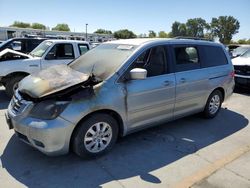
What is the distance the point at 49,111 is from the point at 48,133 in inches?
11.2

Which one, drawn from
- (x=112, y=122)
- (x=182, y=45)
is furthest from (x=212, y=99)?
(x=112, y=122)

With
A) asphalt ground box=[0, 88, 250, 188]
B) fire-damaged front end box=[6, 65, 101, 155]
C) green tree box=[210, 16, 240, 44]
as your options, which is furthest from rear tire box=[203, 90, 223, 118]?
green tree box=[210, 16, 240, 44]

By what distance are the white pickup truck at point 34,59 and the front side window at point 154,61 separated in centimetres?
416

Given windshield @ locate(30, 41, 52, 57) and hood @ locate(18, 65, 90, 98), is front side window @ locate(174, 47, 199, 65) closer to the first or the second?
hood @ locate(18, 65, 90, 98)

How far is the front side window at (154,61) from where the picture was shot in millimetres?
4418

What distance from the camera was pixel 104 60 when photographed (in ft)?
14.5

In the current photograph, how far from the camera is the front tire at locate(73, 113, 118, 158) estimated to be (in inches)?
143

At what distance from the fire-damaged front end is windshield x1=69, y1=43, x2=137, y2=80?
1.22ft

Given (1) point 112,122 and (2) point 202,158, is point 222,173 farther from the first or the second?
(1) point 112,122

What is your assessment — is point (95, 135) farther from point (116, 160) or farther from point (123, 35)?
point (123, 35)

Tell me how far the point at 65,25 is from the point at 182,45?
133491mm

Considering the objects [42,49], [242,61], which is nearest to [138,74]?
[42,49]

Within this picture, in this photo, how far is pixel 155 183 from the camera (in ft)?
11.0

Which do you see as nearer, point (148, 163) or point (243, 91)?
point (148, 163)
